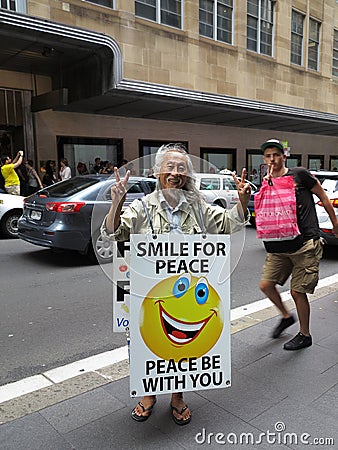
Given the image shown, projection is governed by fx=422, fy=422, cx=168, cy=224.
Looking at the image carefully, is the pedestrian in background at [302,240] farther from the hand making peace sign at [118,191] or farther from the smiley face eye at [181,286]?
the hand making peace sign at [118,191]

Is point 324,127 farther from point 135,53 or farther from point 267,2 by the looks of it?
point 135,53

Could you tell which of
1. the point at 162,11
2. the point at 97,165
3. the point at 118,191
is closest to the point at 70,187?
the point at 118,191

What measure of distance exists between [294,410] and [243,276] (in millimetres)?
3898

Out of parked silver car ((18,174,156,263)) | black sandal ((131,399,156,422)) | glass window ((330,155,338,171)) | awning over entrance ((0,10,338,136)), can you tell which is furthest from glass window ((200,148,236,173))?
black sandal ((131,399,156,422))

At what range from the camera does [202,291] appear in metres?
2.55

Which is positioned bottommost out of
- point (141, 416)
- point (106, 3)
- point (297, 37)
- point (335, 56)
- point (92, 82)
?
point (141, 416)

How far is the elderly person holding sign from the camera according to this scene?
8.42 ft

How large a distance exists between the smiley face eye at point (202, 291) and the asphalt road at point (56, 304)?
264 millimetres

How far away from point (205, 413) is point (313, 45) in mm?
24023

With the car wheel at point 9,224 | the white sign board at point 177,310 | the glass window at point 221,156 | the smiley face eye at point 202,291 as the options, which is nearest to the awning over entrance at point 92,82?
the glass window at point 221,156

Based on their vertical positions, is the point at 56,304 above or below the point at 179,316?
below

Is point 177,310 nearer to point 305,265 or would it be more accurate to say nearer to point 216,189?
point 216,189

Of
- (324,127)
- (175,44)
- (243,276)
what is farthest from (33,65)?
(324,127)

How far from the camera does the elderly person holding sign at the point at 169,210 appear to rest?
2.57 meters
